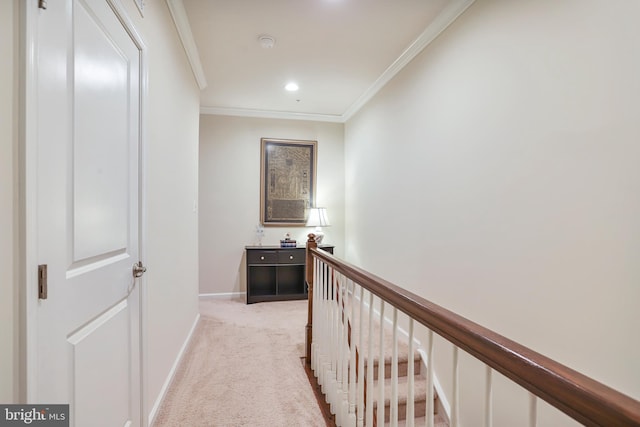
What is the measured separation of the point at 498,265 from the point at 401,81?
1.93 meters

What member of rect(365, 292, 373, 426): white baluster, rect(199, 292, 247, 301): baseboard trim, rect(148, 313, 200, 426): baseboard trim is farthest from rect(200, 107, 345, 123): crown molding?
rect(365, 292, 373, 426): white baluster

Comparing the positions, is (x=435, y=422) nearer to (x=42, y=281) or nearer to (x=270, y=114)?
(x=42, y=281)

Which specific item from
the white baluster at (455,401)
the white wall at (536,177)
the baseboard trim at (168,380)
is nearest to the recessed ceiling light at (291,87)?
the white wall at (536,177)

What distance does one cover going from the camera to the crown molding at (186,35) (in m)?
2.05

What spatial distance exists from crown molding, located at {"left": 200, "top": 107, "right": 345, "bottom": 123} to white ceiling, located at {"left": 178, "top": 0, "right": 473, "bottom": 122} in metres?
0.34

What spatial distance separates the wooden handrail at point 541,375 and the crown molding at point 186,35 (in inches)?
91.7

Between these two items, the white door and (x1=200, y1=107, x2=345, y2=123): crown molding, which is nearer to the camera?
the white door

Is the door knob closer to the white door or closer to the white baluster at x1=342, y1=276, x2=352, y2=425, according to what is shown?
the white door

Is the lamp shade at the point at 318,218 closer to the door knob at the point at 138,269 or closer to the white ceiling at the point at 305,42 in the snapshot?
the white ceiling at the point at 305,42

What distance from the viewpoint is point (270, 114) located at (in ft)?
14.3

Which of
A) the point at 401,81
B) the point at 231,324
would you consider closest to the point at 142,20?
the point at 401,81

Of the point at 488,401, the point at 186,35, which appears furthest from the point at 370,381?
the point at 186,35

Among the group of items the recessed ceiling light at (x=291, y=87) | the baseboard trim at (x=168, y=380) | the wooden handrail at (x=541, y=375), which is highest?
the recessed ceiling light at (x=291, y=87)

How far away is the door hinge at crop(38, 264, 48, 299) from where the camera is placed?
0.79m
